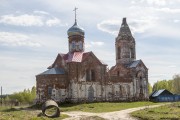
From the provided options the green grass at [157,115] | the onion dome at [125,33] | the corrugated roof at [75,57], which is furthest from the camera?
the onion dome at [125,33]

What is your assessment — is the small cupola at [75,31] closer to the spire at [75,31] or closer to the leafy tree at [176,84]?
the spire at [75,31]

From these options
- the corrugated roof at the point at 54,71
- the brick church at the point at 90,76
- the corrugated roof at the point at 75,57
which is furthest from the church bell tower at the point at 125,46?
the corrugated roof at the point at 54,71

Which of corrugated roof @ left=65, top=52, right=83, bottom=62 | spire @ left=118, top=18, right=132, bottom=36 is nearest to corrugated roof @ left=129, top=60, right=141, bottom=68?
spire @ left=118, top=18, right=132, bottom=36

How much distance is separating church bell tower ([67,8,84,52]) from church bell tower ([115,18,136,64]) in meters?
7.49

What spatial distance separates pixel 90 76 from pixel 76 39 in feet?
17.7

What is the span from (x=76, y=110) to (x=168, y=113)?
9.36 m

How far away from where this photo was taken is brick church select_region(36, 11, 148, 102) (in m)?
40.3

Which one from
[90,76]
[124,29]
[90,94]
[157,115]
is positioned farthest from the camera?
[124,29]

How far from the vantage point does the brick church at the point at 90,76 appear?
40344 millimetres

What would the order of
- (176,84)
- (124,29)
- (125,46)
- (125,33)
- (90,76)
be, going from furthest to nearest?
(176,84)
(124,29)
(125,33)
(125,46)
(90,76)

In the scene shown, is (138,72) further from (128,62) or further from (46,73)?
(46,73)

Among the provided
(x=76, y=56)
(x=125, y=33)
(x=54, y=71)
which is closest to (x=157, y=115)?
(x=54, y=71)

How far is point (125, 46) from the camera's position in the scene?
1939 inches

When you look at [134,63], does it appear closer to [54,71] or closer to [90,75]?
[90,75]
